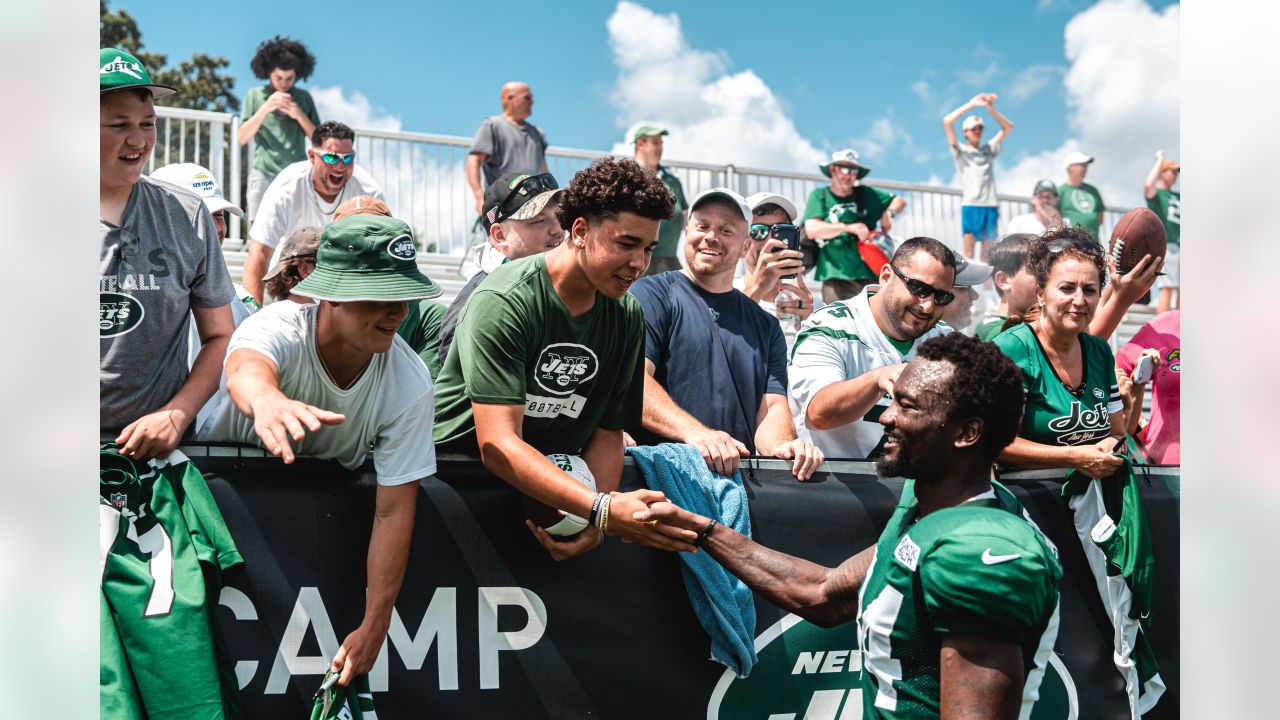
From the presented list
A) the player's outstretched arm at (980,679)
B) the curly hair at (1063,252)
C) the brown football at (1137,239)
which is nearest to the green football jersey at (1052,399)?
the curly hair at (1063,252)

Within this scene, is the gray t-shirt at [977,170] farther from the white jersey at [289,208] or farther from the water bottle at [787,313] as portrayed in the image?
the white jersey at [289,208]

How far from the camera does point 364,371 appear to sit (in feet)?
11.5

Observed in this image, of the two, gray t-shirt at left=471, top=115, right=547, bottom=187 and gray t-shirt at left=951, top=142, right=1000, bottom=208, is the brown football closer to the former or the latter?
gray t-shirt at left=471, top=115, right=547, bottom=187

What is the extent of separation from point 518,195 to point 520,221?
154 mm

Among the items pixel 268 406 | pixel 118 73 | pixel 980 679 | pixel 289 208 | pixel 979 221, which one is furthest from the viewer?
pixel 979 221

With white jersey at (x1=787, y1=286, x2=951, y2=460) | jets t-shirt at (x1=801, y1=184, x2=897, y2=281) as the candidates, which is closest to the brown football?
white jersey at (x1=787, y1=286, x2=951, y2=460)

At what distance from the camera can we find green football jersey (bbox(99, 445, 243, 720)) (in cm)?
307

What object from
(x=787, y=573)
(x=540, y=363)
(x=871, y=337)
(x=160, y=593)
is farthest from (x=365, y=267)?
(x=871, y=337)

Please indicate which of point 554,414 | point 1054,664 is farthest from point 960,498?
point 1054,664

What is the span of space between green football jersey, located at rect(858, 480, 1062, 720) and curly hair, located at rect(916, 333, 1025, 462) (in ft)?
0.58

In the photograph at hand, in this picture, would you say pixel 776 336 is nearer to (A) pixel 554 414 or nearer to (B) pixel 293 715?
(A) pixel 554 414

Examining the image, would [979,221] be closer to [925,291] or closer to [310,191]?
[310,191]

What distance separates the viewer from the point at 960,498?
3094mm
